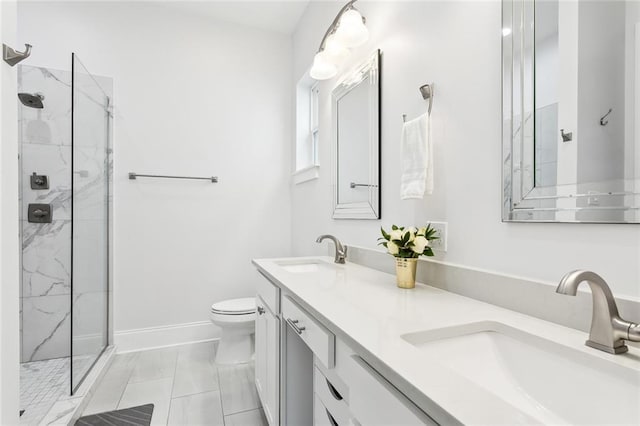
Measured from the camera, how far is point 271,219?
296cm

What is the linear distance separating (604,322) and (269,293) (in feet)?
3.78

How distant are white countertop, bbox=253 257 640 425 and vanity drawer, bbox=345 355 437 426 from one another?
0.02 metres

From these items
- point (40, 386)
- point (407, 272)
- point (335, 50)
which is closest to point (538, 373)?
point (407, 272)

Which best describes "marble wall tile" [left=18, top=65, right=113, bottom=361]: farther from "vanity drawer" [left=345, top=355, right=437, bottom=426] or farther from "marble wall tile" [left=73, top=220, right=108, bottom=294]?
"vanity drawer" [left=345, top=355, right=437, bottom=426]

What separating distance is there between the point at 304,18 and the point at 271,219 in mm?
1690

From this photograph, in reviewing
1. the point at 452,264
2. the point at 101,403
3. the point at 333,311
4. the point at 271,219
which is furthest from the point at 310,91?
the point at 101,403

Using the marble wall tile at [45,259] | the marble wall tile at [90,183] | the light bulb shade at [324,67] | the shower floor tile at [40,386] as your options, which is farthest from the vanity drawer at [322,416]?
the marble wall tile at [45,259]

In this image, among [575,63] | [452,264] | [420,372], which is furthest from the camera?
[452,264]

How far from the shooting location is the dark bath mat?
1.66 m

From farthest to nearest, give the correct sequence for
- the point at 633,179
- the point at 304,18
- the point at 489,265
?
the point at 304,18, the point at 489,265, the point at 633,179

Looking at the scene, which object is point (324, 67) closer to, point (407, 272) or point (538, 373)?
point (407, 272)

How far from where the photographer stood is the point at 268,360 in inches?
59.0

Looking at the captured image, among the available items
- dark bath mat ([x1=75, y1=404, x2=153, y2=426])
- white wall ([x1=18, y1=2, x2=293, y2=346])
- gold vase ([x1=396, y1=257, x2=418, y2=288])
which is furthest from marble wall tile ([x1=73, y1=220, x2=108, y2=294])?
gold vase ([x1=396, y1=257, x2=418, y2=288])

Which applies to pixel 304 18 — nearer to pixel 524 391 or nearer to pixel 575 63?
pixel 575 63
